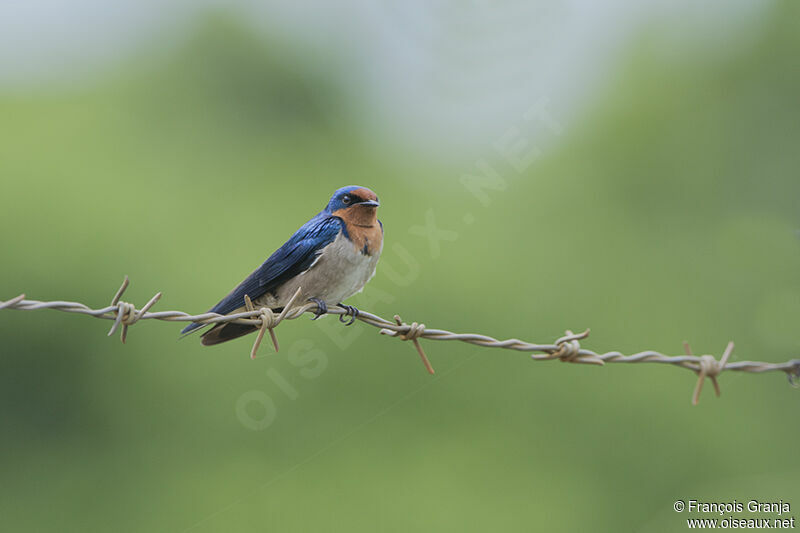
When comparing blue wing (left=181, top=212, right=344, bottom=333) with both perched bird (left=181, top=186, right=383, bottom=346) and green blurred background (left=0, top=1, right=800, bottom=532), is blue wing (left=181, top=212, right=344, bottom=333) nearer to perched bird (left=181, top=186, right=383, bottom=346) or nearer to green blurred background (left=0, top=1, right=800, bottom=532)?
perched bird (left=181, top=186, right=383, bottom=346)

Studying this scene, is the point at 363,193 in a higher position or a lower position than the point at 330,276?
higher

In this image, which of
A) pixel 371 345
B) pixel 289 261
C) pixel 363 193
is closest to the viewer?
pixel 289 261

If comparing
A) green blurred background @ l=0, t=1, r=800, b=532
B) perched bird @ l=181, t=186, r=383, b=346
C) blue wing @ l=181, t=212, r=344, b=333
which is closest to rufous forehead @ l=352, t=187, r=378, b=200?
perched bird @ l=181, t=186, r=383, b=346

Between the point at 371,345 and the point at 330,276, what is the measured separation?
25.7ft

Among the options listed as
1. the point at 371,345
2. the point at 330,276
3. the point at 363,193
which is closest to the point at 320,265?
the point at 330,276

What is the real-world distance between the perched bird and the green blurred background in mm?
5897

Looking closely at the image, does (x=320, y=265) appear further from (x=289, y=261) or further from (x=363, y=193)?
(x=363, y=193)

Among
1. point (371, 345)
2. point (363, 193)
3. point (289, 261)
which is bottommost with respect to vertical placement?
point (289, 261)

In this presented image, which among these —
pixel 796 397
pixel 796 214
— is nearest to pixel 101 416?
pixel 796 397

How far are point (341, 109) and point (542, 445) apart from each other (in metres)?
10.3

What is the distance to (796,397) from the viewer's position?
15266 mm

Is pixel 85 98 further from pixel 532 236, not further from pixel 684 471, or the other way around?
pixel 684 471

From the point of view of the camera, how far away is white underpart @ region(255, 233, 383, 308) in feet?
15.4

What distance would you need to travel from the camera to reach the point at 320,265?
15.4 ft
